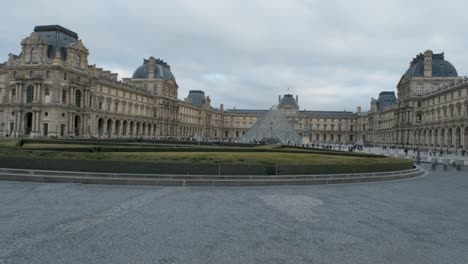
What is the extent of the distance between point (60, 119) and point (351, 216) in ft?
181

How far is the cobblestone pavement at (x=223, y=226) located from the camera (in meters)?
6.37

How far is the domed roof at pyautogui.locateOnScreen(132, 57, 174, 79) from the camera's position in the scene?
286 ft

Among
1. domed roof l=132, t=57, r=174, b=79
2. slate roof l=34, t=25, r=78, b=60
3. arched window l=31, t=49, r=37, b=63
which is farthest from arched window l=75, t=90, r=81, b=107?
domed roof l=132, t=57, r=174, b=79

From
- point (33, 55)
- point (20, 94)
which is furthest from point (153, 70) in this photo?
point (20, 94)

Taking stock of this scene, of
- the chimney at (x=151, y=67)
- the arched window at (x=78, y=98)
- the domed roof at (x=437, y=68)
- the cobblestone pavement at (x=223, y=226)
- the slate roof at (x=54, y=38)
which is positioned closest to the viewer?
the cobblestone pavement at (x=223, y=226)

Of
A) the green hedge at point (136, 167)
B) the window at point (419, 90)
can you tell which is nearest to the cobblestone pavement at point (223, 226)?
the green hedge at point (136, 167)

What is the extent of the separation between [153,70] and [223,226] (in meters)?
83.7

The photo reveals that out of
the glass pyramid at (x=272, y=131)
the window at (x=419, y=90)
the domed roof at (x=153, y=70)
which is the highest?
the domed roof at (x=153, y=70)

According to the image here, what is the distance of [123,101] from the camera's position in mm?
72812

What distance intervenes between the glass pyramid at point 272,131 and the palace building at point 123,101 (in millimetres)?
8586

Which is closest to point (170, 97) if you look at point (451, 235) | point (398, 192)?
point (398, 192)

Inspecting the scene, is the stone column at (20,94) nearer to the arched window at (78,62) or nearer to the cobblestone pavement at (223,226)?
the arched window at (78,62)

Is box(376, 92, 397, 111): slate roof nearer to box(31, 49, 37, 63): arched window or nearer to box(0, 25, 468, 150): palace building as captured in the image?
box(0, 25, 468, 150): palace building

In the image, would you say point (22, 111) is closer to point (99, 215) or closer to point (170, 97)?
point (170, 97)
